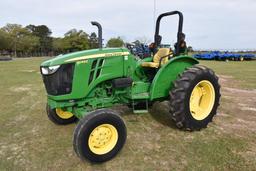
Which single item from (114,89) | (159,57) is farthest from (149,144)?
(159,57)

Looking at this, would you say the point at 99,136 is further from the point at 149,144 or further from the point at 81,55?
the point at 81,55

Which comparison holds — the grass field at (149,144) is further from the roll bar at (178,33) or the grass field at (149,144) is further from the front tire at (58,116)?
the roll bar at (178,33)

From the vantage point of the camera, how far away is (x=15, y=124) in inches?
184

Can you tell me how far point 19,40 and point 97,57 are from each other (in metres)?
65.1

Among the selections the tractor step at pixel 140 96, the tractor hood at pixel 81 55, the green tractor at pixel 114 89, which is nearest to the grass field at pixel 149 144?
the green tractor at pixel 114 89

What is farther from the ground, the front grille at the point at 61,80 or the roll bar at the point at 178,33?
the roll bar at the point at 178,33

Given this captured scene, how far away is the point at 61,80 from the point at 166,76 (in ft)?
6.04

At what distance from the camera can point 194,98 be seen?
14.3 ft

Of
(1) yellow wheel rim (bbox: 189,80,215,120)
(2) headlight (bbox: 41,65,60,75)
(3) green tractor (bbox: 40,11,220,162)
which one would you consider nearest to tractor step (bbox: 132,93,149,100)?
(3) green tractor (bbox: 40,11,220,162)

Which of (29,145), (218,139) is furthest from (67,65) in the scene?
(218,139)

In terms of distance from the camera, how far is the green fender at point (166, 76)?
3949 mm

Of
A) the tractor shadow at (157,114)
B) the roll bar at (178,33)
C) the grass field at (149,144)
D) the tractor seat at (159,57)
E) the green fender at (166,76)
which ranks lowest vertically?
the grass field at (149,144)

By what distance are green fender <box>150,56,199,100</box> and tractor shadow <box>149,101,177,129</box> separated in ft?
1.65

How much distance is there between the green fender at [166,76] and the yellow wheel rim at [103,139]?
3.66 feet
